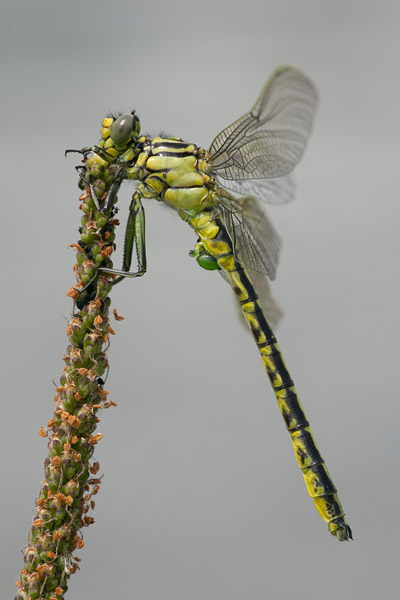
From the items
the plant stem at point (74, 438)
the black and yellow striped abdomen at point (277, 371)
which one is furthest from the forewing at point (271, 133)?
the plant stem at point (74, 438)

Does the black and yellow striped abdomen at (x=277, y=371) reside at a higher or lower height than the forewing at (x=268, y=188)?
lower

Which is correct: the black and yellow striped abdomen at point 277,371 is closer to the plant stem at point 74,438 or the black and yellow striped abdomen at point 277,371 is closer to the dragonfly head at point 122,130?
the dragonfly head at point 122,130

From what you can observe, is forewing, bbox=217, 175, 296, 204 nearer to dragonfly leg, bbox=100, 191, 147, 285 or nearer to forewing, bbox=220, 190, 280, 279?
forewing, bbox=220, 190, 280, 279

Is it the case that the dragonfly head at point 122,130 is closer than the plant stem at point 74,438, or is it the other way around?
the plant stem at point 74,438

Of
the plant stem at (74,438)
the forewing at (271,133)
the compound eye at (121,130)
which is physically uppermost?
the forewing at (271,133)

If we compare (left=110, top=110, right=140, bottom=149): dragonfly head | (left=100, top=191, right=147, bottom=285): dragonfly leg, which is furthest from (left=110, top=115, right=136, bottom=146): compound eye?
(left=100, top=191, right=147, bottom=285): dragonfly leg

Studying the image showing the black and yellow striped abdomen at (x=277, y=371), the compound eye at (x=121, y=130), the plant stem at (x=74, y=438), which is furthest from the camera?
the black and yellow striped abdomen at (x=277, y=371)

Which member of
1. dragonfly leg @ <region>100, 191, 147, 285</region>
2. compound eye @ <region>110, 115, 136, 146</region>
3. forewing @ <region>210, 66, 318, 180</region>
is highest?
forewing @ <region>210, 66, 318, 180</region>
